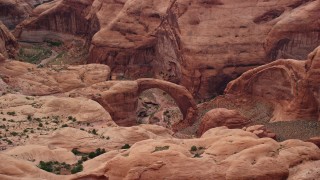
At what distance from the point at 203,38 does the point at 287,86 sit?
42.0 ft

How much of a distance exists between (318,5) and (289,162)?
34.3 meters

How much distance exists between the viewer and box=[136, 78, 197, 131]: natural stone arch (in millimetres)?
61531

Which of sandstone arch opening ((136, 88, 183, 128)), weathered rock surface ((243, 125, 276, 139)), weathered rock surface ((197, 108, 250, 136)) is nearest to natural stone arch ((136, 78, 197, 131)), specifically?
sandstone arch opening ((136, 88, 183, 128))

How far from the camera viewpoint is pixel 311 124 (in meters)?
53.0

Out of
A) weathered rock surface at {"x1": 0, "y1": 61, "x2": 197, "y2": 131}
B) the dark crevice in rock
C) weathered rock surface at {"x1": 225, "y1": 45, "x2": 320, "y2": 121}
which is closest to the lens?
weathered rock surface at {"x1": 225, "y1": 45, "x2": 320, "y2": 121}

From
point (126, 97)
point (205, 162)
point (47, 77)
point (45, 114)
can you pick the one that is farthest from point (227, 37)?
point (205, 162)

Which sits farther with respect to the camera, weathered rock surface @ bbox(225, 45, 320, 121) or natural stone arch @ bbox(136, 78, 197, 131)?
natural stone arch @ bbox(136, 78, 197, 131)

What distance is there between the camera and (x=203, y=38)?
67.0 m

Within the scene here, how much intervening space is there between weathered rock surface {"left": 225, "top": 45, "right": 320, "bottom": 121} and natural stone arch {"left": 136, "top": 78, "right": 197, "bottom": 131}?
4.95 metres

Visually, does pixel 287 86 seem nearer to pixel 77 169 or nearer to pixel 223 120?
pixel 223 120

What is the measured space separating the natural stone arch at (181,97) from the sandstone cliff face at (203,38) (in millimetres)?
Answer: 6605

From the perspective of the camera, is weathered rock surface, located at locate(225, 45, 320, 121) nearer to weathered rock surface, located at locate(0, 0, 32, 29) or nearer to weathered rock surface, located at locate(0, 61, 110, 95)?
weathered rock surface, located at locate(0, 61, 110, 95)

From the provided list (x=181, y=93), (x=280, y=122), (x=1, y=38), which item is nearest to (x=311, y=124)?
(x=280, y=122)

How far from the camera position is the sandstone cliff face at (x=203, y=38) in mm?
64188
